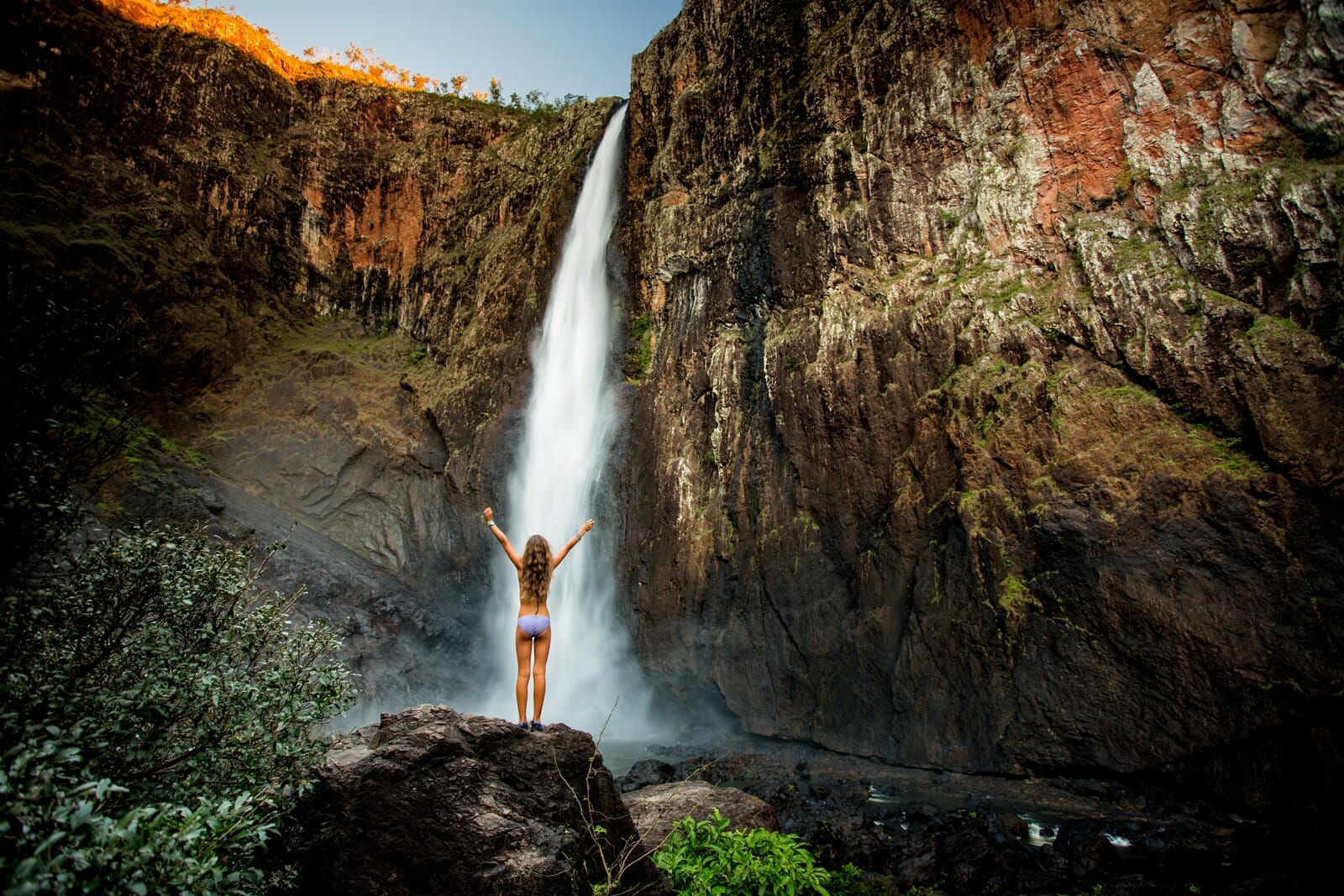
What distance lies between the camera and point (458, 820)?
4.90 m

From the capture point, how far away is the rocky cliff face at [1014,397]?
10984mm

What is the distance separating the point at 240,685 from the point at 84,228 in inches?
1152

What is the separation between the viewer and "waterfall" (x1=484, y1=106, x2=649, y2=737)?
2011 centimetres

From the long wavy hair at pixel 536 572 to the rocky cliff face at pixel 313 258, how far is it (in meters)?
15.6

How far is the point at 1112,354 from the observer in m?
13.0

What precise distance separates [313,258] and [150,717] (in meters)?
33.8

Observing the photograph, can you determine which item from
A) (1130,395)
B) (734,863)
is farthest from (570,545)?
(1130,395)

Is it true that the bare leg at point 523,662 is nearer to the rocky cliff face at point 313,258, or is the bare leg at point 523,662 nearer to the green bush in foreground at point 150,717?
the green bush in foreground at point 150,717

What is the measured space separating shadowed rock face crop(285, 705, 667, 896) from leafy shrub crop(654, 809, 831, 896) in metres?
0.27

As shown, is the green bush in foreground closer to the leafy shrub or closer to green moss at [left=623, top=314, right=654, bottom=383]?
the leafy shrub

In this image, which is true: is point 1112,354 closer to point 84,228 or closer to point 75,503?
point 75,503

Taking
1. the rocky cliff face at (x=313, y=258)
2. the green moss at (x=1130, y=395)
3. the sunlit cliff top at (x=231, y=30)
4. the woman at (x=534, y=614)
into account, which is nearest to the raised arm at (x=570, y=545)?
the woman at (x=534, y=614)

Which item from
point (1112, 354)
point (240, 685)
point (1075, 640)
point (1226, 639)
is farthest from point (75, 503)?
point (1112, 354)

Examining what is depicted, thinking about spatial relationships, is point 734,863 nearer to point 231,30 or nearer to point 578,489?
point 578,489
